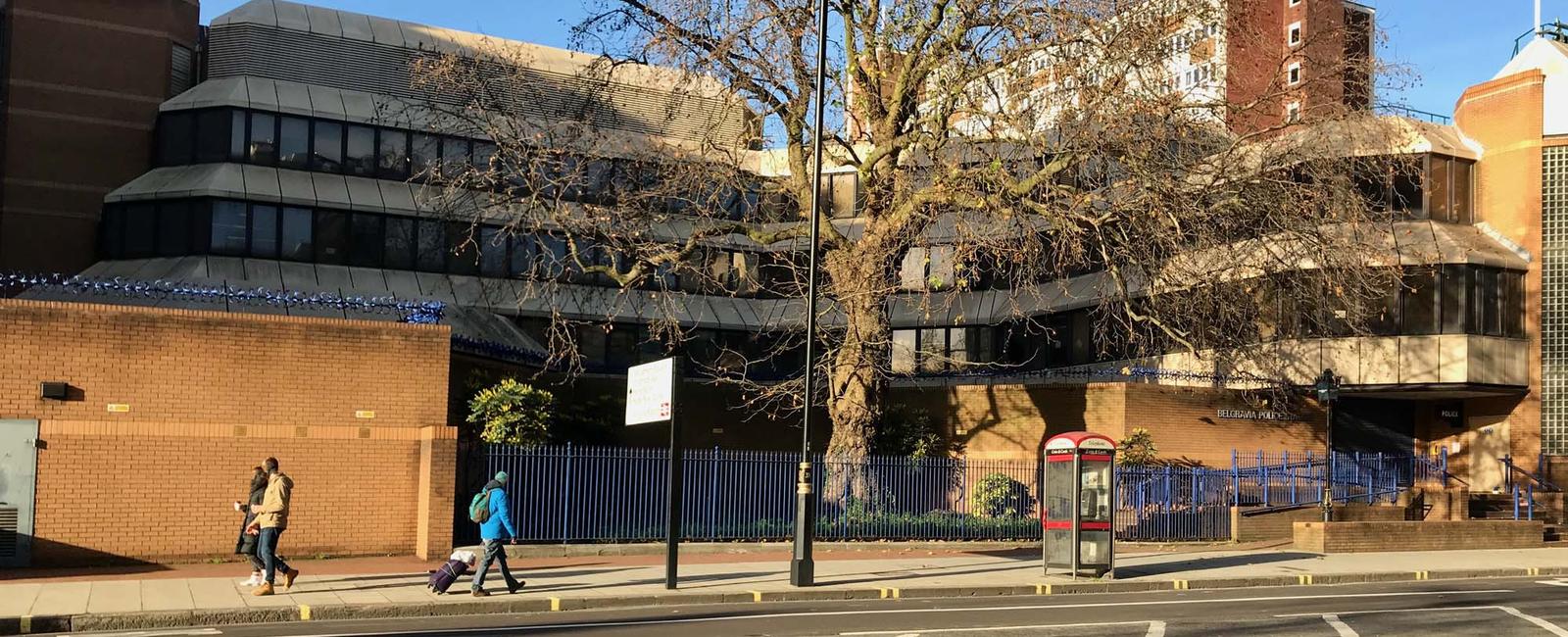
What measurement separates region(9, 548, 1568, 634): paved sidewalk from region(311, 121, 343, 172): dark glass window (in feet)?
75.0

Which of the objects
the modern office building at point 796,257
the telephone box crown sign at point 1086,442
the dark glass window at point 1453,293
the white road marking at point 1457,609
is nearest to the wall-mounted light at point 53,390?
the modern office building at point 796,257

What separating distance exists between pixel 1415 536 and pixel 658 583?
59.7ft

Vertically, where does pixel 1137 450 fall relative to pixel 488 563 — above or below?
above

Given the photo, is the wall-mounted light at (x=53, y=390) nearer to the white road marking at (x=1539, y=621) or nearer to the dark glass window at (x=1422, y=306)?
the white road marking at (x=1539, y=621)

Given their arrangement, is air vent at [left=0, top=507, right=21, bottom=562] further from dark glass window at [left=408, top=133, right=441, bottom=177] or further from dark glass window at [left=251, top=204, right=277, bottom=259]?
dark glass window at [left=408, top=133, right=441, bottom=177]

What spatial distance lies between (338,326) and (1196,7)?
15.3 metres

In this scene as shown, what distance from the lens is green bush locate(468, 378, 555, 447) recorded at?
24688 mm

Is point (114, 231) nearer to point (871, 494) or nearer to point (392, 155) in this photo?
point (392, 155)

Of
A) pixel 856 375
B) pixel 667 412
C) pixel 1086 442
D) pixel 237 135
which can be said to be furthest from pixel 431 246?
pixel 1086 442

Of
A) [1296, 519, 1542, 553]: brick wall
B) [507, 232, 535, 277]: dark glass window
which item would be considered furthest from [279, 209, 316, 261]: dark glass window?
[1296, 519, 1542, 553]: brick wall

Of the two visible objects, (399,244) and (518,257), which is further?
(518,257)

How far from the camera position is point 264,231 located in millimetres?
40281

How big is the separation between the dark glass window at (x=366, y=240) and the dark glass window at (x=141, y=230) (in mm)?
5381

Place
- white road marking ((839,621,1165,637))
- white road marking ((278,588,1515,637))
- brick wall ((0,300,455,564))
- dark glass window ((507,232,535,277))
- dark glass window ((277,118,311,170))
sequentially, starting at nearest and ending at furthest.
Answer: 1. white road marking ((839,621,1165,637))
2. white road marking ((278,588,1515,637))
3. brick wall ((0,300,455,564))
4. dark glass window ((277,118,311,170))
5. dark glass window ((507,232,535,277))
